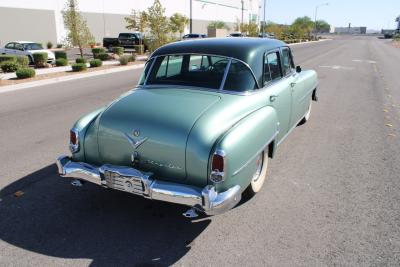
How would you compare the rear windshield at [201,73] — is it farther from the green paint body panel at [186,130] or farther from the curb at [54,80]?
the curb at [54,80]

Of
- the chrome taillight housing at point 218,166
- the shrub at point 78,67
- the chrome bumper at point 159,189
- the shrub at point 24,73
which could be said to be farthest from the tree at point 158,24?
the chrome taillight housing at point 218,166

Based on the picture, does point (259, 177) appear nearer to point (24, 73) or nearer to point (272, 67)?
point (272, 67)

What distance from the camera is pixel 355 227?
12.3ft

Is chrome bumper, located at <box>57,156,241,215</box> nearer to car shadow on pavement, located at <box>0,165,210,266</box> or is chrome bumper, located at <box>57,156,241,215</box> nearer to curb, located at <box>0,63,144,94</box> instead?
car shadow on pavement, located at <box>0,165,210,266</box>

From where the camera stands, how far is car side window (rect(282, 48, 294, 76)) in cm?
558

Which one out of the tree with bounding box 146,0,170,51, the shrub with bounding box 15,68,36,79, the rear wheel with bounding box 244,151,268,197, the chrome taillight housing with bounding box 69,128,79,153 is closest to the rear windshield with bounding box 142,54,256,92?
the rear wheel with bounding box 244,151,268,197

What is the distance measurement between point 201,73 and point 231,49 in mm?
489

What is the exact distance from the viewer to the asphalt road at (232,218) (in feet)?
10.7

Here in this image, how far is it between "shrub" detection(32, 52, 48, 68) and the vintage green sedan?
54.1ft

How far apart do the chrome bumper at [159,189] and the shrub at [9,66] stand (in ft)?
48.2

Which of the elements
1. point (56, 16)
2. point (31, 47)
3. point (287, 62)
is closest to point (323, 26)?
point (56, 16)

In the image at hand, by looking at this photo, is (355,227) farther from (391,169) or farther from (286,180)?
(391,169)

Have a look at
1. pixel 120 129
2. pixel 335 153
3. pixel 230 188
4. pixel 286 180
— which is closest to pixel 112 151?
pixel 120 129

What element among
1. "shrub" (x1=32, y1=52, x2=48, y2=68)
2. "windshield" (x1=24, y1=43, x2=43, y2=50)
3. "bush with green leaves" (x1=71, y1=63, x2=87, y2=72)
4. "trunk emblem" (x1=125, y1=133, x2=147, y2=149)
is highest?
"windshield" (x1=24, y1=43, x2=43, y2=50)
